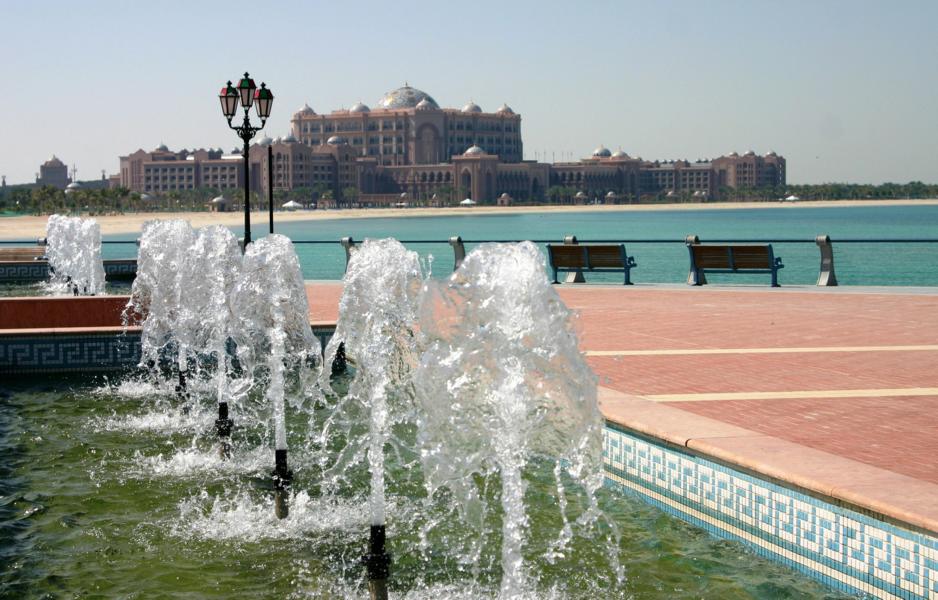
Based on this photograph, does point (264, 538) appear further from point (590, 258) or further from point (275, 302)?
point (590, 258)

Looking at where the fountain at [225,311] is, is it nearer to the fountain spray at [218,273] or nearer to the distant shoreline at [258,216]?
the fountain spray at [218,273]

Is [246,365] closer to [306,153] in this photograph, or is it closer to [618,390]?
[618,390]

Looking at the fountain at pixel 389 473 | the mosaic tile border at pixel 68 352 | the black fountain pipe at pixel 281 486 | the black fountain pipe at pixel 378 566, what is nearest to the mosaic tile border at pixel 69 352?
the mosaic tile border at pixel 68 352

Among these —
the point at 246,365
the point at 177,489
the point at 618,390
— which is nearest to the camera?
the point at 177,489

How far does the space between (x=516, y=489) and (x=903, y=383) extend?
5.02 meters

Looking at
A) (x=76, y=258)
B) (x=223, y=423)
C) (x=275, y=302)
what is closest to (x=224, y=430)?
(x=223, y=423)

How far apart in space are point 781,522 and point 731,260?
1314 cm

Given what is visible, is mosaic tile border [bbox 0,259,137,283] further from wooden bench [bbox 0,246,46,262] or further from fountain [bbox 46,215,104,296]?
wooden bench [bbox 0,246,46,262]

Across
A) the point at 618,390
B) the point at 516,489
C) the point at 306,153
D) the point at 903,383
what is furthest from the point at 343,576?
the point at 306,153

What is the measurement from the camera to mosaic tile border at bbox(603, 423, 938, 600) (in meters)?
5.13

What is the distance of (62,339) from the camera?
11.5 metres

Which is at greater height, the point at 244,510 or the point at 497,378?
the point at 497,378

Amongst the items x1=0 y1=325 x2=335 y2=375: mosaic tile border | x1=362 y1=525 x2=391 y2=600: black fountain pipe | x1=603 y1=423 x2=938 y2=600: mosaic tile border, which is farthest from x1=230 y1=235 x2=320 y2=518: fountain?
x1=0 y1=325 x2=335 y2=375: mosaic tile border

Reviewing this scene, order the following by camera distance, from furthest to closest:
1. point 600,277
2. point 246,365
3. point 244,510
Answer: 1. point 600,277
2. point 246,365
3. point 244,510
